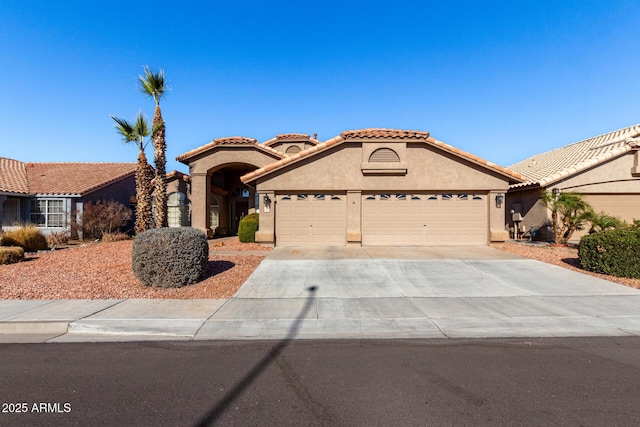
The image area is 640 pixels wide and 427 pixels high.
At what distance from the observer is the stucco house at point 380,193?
13664mm

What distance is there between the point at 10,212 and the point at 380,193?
20.3m

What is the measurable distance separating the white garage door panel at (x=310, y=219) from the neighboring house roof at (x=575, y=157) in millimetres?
A: 9837

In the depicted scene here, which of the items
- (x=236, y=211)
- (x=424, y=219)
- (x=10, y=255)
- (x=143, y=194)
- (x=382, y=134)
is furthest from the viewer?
(x=236, y=211)

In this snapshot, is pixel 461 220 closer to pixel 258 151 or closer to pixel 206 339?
pixel 258 151

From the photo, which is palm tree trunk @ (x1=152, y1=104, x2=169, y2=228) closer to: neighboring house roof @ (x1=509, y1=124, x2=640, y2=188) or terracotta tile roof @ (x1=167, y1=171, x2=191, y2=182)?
terracotta tile roof @ (x1=167, y1=171, x2=191, y2=182)

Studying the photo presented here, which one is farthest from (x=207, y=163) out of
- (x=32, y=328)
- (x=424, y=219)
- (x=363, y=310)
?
(x=363, y=310)

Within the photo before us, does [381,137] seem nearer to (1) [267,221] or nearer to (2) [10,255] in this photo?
(1) [267,221]

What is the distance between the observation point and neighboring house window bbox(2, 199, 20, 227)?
18.0 m

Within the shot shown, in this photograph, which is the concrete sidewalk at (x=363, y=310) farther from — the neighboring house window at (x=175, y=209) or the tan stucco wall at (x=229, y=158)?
the neighboring house window at (x=175, y=209)

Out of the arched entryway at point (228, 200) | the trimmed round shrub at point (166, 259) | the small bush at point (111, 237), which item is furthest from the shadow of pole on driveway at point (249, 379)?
the arched entryway at point (228, 200)

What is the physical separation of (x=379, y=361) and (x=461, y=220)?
11126 mm

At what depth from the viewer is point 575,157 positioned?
1839 cm

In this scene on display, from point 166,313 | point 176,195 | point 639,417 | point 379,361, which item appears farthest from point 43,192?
point 639,417

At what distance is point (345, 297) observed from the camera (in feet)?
23.3
